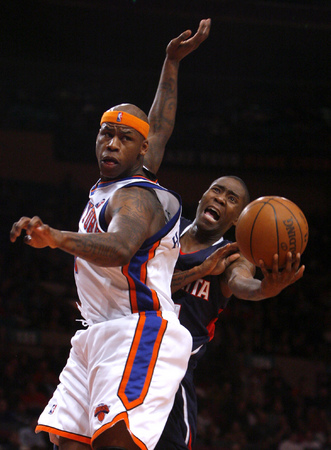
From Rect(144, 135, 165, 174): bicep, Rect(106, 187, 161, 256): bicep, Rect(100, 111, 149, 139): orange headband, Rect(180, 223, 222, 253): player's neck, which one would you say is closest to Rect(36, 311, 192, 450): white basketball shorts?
Rect(106, 187, 161, 256): bicep

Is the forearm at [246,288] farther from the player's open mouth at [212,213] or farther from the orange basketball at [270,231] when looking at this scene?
the player's open mouth at [212,213]

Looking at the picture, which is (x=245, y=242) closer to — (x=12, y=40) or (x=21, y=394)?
(x=21, y=394)

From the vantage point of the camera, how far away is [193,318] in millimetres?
3596

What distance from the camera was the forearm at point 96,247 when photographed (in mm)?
2248

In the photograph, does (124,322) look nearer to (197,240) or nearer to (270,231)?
(270,231)

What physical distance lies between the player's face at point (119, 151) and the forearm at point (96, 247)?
2.18 feet

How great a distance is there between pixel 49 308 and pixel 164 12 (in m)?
5.13

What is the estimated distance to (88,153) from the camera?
12258 mm

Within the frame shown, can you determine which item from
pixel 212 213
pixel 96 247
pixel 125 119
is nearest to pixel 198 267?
pixel 212 213

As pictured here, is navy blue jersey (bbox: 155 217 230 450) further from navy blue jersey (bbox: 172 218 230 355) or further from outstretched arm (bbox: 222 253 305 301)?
outstretched arm (bbox: 222 253 305 301)

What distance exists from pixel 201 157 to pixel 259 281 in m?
9.46

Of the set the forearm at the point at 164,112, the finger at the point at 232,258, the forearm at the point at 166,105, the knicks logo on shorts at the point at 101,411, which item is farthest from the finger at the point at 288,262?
the forearm at the point at 166,105

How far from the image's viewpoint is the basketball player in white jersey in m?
2.51

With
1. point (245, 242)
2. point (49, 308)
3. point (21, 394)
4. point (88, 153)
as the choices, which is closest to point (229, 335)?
point (49, 308)
